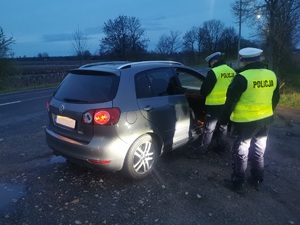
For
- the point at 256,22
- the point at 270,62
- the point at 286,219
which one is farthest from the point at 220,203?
the point at 256,22

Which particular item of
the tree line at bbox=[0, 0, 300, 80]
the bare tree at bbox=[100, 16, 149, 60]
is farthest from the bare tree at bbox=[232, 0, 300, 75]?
the bare tree at bbox=[100, 16, 149, 60]

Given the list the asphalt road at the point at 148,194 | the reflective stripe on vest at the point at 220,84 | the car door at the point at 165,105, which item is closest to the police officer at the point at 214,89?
the reflective stripe on vest at the point at 220,84

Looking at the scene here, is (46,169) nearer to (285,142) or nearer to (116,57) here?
(285,142)

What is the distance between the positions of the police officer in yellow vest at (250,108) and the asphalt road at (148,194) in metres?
0.38

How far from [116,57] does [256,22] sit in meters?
32.1

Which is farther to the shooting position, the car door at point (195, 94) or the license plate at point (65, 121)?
the car door at point (195, 94)

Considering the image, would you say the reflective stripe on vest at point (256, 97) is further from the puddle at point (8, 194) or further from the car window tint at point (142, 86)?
the puddle at point (8, 194)

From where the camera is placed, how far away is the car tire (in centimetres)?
416

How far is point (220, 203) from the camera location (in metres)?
3.80

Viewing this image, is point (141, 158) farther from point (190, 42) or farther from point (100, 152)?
point (190, 42)

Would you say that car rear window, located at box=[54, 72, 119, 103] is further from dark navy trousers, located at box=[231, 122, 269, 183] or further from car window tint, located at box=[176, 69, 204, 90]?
dark navy trousers, located at box=[231, 122, 269, 183]

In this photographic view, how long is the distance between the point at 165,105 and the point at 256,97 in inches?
54.5

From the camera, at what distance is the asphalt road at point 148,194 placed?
3.48 metres

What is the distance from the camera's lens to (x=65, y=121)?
13.9 feet
